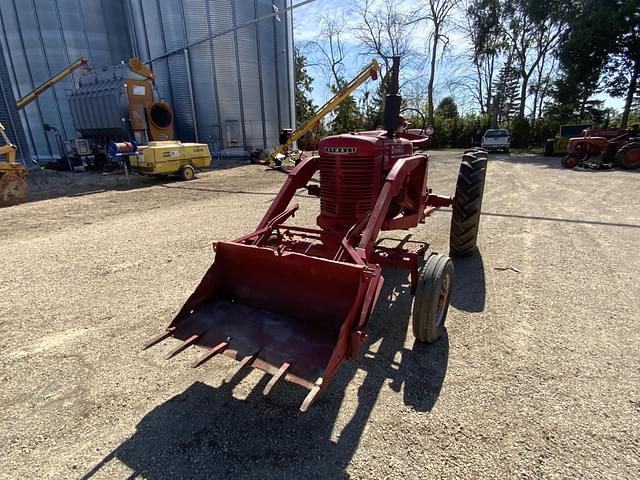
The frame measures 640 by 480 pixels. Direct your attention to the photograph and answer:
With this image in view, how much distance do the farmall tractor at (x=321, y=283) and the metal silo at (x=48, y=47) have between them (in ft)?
59.1

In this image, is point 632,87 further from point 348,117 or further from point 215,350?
point 215,350

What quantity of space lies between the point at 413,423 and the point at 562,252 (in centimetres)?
401

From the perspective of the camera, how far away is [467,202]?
421cm

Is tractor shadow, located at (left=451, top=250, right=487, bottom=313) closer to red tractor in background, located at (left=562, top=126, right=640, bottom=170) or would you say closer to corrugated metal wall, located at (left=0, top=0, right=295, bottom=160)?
red tractor in background, located at (left=562, top=126, right=640, bottom=170)

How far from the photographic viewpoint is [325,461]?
1.92 meters

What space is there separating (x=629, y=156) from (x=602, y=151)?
0.92 metres

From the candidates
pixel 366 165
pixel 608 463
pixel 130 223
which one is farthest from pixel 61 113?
pixel 608 463

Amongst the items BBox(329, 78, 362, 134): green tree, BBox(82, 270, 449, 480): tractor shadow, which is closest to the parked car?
BBox(329, 78, 362, 134): green tree

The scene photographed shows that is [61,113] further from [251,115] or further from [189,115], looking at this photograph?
[251,115]

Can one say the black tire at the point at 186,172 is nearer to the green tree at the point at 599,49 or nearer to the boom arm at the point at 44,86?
the boom arm at the point at 44,86

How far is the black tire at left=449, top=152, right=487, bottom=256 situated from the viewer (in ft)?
13.8

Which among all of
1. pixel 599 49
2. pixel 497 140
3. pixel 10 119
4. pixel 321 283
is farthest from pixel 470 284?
pixel 599 49

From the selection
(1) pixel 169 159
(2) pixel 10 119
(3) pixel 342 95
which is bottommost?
A: (1) pixel 169 159

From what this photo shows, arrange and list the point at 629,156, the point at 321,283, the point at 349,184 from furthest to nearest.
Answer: the point at 629,156
the point at 349,184
the point at 321,283
